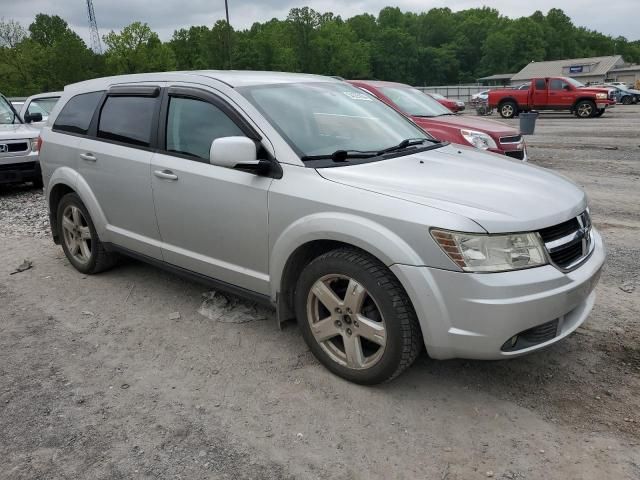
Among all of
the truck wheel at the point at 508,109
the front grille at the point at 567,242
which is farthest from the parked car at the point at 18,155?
the truck wheel at the point at 508,109

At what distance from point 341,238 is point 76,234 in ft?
10.5

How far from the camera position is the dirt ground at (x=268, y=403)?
2.61m

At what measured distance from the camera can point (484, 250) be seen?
2.68m

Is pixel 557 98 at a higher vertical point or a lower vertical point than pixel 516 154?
lower

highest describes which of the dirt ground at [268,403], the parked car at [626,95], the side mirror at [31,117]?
the side mirror at [31,117]

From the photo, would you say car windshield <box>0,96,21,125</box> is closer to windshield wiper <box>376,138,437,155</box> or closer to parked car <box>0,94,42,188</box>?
parked car <box>0,94,42,188</box>

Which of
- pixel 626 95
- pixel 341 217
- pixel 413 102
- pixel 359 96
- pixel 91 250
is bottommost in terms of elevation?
pixel 626 95

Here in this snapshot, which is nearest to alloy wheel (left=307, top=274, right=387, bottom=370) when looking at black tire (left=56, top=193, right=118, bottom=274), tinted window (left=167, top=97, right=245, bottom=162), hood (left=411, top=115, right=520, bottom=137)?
tinted window (left=167, top=97, right=245, bottom=162)

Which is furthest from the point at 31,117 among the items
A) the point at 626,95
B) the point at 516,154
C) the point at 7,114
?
the point at 626,95

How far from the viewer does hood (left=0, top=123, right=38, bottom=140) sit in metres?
9.06

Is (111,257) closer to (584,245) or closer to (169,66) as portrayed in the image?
(584,245)

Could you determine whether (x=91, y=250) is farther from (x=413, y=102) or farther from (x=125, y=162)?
(x=413, y=102)

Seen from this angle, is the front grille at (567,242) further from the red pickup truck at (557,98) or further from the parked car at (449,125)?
the red pickup truck at (557,98)

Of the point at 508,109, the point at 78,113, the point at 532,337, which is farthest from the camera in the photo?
the point at 508,109
